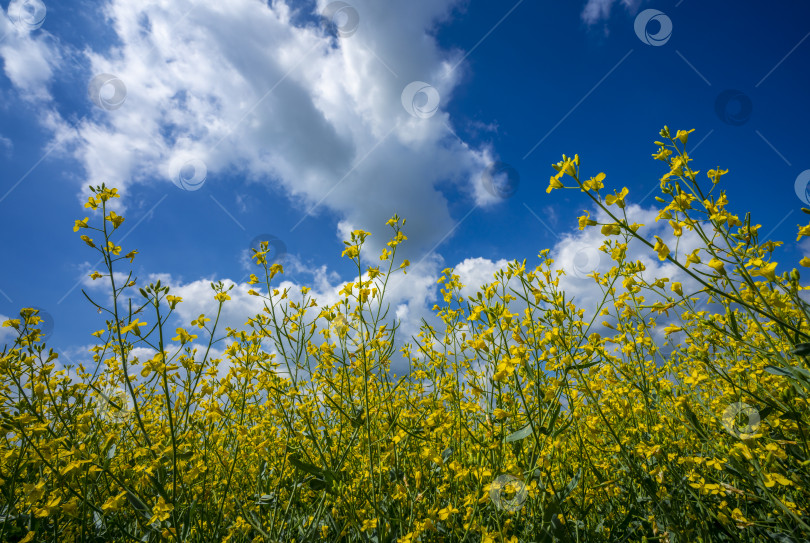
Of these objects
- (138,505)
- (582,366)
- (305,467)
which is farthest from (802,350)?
(138,505)

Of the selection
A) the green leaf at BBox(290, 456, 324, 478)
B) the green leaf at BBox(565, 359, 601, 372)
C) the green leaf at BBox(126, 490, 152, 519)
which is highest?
the green leaf at BBox(565, 359, 601, 372)

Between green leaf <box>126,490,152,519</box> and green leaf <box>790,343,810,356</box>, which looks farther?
green leaf <box>126,490,152,519</box>

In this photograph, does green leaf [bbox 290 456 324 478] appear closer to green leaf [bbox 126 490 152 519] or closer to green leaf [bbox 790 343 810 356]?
green leaf [bbox 126 490 152 519]

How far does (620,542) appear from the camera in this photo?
1.93 m

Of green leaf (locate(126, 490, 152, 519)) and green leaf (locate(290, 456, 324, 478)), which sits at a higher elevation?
green leaf (locate(290, 456, 324, 478))

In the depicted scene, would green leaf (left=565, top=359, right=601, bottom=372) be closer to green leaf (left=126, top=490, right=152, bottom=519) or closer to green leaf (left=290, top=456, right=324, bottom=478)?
green leaf (left=290, top=456, right=324, bottom=478)

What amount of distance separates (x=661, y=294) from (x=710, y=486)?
93cm

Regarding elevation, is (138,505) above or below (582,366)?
below

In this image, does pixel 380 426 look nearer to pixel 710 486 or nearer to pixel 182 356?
pixel 182 356

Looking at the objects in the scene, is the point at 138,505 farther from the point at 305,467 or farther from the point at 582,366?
the point at 582,366

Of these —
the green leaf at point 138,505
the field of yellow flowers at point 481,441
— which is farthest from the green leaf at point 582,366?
the green leaf at point 138,505

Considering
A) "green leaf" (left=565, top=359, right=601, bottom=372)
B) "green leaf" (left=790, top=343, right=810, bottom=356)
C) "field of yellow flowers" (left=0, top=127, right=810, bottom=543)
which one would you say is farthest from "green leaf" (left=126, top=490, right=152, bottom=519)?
"green leaf" (left=790, top=343, right=810, bottom=356)

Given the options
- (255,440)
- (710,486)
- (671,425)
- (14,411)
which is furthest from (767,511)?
(14,411)

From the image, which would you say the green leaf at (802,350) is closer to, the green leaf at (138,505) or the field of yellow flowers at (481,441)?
the field of yellow flowers at (481,441)
